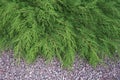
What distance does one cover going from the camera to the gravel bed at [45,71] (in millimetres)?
2215

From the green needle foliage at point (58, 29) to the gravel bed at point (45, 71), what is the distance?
0.06m

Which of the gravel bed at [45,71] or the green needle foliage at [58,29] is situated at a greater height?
the green needle foliage at [58,29]

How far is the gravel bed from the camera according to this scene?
2215 mm

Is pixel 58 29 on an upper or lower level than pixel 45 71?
upper

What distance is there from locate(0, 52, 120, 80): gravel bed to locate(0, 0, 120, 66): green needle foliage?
6 cm

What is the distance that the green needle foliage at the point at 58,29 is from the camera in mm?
2207

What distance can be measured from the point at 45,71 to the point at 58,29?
0.36 meters

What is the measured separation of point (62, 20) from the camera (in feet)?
7.33

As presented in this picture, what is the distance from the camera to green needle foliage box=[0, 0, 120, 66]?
2.21 meters

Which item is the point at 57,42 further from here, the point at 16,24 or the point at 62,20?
the point at 16,24

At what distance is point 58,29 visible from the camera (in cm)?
227

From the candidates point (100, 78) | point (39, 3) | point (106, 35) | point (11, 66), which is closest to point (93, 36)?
point (106, 35)

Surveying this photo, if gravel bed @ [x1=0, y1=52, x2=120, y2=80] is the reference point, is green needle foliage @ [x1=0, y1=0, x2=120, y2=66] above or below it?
above

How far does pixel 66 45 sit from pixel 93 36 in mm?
235
